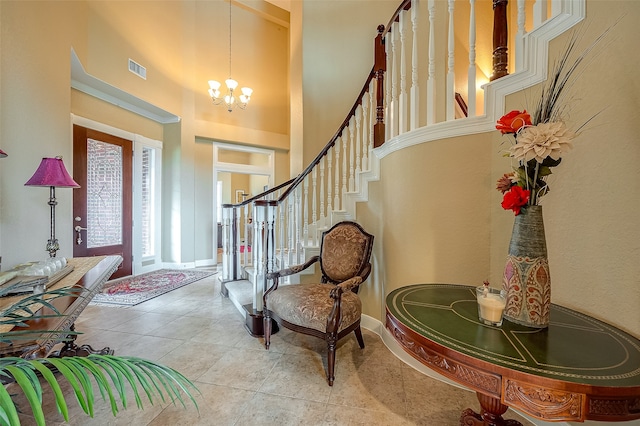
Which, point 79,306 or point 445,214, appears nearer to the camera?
point 79,306

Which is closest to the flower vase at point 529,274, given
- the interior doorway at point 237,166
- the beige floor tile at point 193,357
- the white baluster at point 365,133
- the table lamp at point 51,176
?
the white baluster at point 365,133

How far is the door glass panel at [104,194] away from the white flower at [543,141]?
16.7ft

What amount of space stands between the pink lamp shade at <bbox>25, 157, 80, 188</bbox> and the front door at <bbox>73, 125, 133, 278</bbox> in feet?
5.80

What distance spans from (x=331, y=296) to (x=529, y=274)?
45.6 inches

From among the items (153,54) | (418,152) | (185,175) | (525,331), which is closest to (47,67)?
(153,54)

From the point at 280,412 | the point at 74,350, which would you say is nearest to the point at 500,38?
the point at 280,412

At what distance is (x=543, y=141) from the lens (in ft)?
3.09

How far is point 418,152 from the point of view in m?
1.99

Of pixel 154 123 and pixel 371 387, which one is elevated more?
pixel 154 123

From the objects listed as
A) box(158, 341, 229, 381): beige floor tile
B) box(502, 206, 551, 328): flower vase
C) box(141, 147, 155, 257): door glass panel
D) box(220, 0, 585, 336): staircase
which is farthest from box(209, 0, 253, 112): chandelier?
box(502, 206, 551, 328): flower vase

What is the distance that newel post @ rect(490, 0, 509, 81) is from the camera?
1492mm

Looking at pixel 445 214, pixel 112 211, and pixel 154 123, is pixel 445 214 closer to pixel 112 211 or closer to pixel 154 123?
pixel 112 211

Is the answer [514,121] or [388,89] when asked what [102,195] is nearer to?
[388,89]

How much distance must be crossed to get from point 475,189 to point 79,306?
93.1 inches
